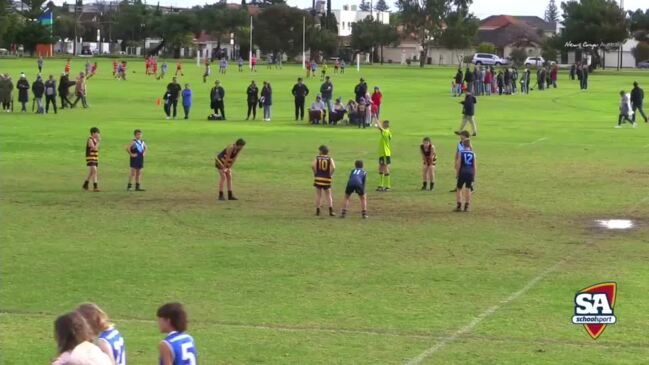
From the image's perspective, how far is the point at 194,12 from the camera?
15850 cm

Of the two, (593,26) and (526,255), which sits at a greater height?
(593,26)

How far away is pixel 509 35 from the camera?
181250 mm

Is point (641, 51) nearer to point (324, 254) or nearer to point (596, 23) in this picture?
point (596, 23)

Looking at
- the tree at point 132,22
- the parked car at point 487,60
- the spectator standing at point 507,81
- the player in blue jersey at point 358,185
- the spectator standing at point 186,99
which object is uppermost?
the tree at point 132,22

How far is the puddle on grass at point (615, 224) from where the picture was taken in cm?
2275

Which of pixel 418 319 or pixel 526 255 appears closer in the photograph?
pixel 418 319

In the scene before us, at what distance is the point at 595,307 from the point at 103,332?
30.3ft

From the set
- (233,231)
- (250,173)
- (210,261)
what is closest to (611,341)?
(210,261)

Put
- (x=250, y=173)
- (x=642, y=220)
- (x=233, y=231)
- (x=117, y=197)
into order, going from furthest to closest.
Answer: (x=250, y=173)
(x=117, y=197)
(x=642, y=220)
(x=233, y=231)

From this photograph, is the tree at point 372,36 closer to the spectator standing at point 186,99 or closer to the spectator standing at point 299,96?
the spectator standing at point 299,96

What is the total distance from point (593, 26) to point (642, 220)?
99.0m

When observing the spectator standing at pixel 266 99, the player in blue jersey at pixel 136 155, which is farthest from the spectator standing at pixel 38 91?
the player in blue jersey at pixel 136 155

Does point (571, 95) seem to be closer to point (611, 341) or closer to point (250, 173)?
point (250, 173)

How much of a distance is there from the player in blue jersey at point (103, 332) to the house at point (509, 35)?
158 m
